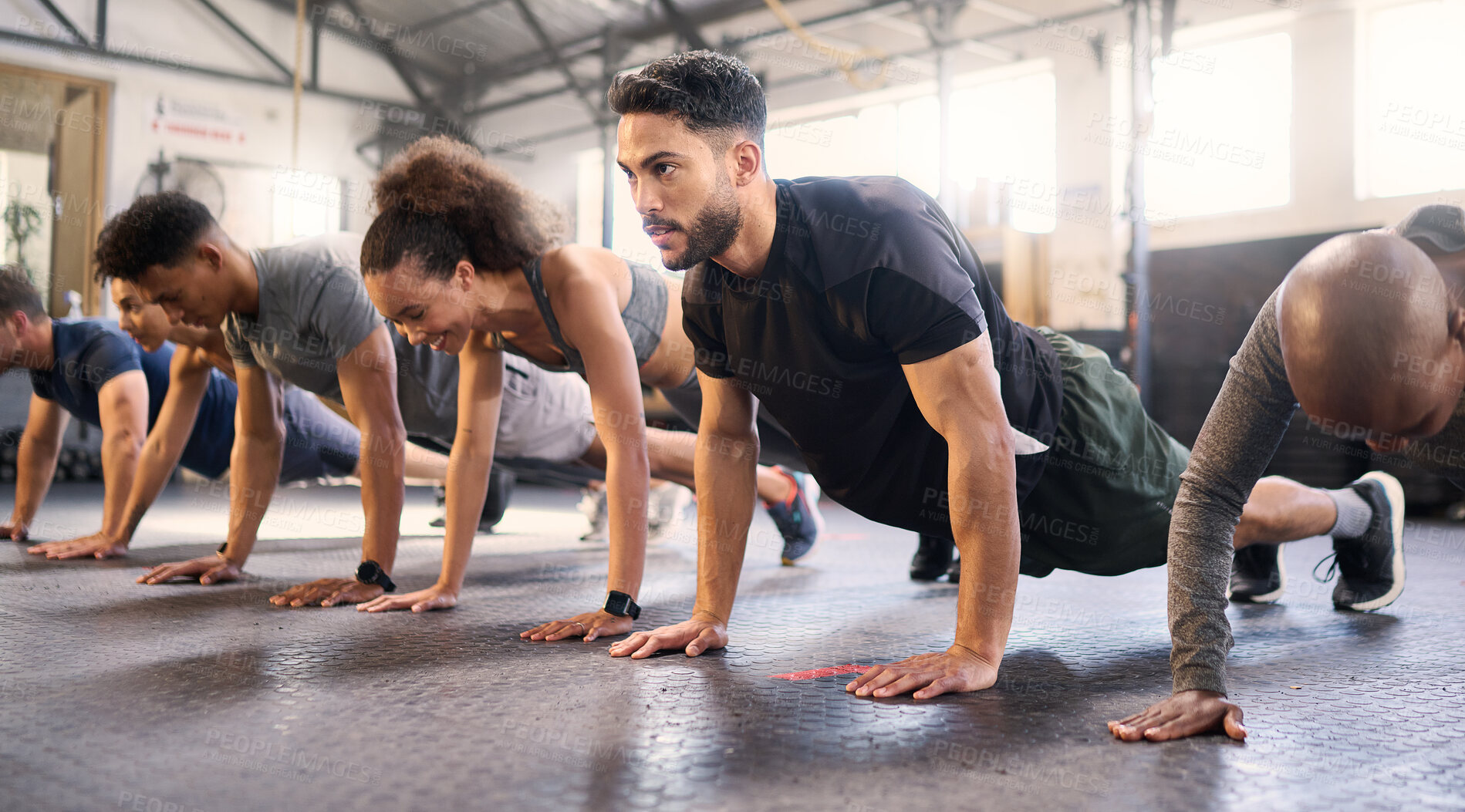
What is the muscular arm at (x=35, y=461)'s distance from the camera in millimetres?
3033

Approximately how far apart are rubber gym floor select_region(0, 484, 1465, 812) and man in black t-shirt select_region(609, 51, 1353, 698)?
156 mm

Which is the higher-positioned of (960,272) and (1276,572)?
(960,272)

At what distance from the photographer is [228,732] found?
1.08 metres

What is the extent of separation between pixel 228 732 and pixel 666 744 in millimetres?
472

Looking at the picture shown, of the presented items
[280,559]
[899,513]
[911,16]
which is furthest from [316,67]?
[899,513]

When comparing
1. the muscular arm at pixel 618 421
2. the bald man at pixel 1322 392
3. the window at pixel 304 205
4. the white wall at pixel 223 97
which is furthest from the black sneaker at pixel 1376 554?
the window at pixel 304 205

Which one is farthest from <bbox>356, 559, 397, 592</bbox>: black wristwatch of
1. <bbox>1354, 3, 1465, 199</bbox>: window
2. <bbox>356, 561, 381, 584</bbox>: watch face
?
<bbox>1354, 3, 1465, 199</bbox>: window

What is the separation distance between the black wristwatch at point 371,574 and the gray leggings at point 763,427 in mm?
708

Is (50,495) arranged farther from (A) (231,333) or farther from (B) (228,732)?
(B) (228,732)

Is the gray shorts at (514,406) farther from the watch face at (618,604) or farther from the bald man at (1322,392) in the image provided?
the bald man at (1322,392)

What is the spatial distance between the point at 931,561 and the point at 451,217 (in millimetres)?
1389

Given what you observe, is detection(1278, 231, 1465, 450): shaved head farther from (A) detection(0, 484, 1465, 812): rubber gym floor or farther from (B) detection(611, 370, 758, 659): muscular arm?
(B) detection(611, 370, 758, 659): muscular arm

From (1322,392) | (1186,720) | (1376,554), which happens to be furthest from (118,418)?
(1376,554)

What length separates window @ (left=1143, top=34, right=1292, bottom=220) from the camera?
230 inches
